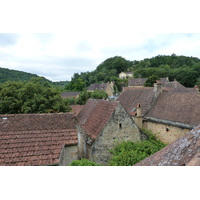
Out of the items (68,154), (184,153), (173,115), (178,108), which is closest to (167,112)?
(173,115)

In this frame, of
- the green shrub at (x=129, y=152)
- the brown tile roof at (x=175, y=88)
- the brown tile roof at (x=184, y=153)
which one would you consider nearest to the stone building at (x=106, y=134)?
the green shrub at (x=129, y=152)

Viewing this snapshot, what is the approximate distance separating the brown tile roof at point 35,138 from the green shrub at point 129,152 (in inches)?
125

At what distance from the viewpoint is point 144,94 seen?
19875 millimetres

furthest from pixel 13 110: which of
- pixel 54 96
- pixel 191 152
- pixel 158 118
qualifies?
pixel 191 152

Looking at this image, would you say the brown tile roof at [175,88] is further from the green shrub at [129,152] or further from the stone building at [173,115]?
the green shrub at [129,152]

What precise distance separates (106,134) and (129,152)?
1.96 metres

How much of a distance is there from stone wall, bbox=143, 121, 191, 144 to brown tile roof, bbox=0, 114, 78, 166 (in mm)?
9689

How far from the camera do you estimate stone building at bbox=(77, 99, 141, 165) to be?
10461 mm

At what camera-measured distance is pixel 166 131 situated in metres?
15.0

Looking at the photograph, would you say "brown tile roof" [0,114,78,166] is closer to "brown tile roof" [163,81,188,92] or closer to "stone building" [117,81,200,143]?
"stone building" [117,81,200,143]

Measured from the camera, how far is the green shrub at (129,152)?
909 cm

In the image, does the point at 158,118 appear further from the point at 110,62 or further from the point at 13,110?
the point at 110,62

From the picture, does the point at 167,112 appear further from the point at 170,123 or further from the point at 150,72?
the point at 150,72

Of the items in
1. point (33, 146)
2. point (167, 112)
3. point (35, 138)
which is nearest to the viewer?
point (33, 146)
